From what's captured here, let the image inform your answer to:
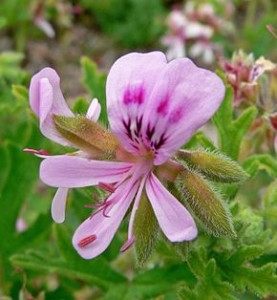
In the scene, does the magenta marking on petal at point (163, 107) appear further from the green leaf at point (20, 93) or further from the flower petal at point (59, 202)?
the green leaf at point (20, 93)

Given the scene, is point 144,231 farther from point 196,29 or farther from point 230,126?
point 196,29

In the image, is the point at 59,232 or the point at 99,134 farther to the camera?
the point at 59,232

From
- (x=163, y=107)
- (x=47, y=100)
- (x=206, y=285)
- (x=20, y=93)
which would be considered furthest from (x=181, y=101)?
(x=20, y=93)

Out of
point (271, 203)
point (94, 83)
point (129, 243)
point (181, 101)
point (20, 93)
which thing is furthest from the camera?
point (94, 83)

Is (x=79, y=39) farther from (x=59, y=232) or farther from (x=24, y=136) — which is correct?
(x=59, y=232)

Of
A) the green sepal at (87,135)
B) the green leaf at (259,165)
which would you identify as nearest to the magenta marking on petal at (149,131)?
the green sepal at (87,135)

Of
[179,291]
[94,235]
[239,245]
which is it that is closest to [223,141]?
[239,245]

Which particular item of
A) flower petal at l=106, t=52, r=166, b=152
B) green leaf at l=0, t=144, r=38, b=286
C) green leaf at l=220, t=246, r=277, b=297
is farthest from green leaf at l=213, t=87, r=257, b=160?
green leaf at l=0, t=144, r=38, b=286
